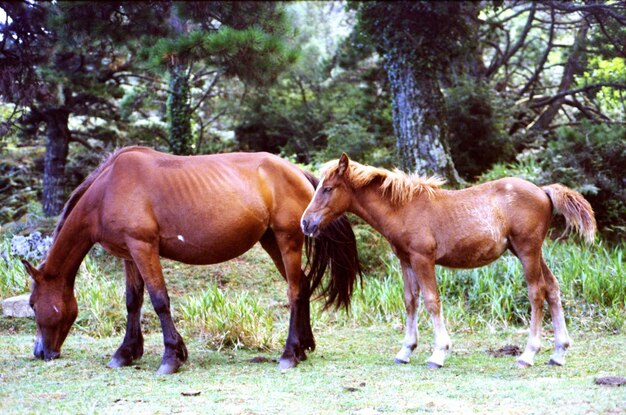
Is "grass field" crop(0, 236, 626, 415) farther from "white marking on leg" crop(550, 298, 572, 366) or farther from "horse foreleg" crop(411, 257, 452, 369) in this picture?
"horse foreleg" crop(411, 257, 452, 369)

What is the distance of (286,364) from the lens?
20.4 feet

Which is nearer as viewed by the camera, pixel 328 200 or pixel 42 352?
pixel 328 200

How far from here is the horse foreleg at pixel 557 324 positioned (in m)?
5.84

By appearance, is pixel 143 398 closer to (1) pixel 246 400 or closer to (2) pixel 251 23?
(1) pixel 246 400

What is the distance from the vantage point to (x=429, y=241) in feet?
19.7

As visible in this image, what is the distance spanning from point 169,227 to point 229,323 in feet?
4.92

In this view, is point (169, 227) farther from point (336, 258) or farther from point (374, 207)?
point (374, 207)

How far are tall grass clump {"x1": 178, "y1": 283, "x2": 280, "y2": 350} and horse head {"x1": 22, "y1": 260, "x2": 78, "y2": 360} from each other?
1.45 metres

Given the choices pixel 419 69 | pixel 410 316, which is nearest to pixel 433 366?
pixel 410 316

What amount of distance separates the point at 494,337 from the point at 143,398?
162 inches

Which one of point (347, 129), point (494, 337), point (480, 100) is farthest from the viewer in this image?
point (347, 129)

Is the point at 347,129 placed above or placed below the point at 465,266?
above

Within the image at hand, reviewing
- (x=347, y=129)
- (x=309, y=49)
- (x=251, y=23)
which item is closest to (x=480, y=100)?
(x=347, y=129)

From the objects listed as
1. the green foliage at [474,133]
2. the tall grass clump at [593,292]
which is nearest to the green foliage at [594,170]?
the green foliage at [474,133]
